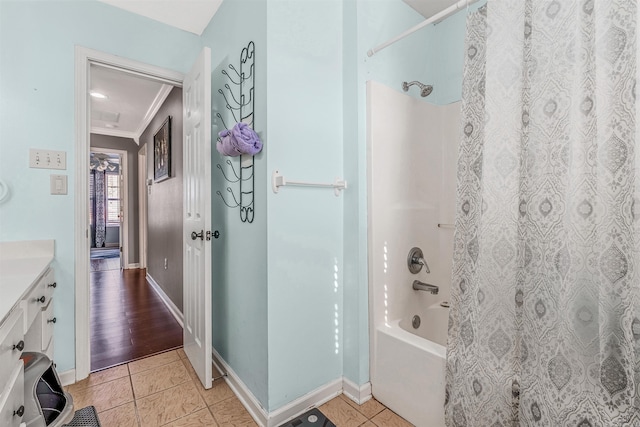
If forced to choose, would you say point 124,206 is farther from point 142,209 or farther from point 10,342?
point 10,342

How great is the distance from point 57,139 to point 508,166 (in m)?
2.39

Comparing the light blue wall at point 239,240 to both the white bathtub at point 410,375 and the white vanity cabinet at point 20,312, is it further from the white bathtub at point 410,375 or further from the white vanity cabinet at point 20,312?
the white vanity cabinet at point 20,312

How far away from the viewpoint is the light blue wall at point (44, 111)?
1729 mm

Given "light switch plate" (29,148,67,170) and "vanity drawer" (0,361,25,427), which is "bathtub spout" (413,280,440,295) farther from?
"light switch plate" (29,148,67,170)

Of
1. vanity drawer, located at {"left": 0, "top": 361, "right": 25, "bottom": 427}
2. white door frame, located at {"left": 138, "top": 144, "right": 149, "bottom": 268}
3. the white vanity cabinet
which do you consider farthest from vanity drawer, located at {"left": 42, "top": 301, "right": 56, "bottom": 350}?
white door frame, located at {"left": 138, "top": 144, "right": 149, "bottom": 268}

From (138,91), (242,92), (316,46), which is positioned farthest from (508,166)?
(138,91)

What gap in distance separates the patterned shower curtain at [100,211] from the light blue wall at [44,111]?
7707 mm

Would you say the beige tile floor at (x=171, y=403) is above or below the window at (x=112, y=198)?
below

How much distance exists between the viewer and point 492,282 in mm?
1181

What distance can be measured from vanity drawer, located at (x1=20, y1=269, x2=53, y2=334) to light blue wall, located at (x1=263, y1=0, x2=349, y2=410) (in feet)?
3.07

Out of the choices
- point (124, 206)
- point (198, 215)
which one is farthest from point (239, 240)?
point (124, 206)

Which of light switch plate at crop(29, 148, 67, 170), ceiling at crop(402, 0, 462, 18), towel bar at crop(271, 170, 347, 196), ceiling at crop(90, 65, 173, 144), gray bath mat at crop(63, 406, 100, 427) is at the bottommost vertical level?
gray bath mat at crop(63, 406, 100, 427)

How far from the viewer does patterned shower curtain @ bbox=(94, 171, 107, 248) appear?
8289mm

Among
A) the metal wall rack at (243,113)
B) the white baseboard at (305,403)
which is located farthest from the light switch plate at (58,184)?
the white baseboard at (305,403)
